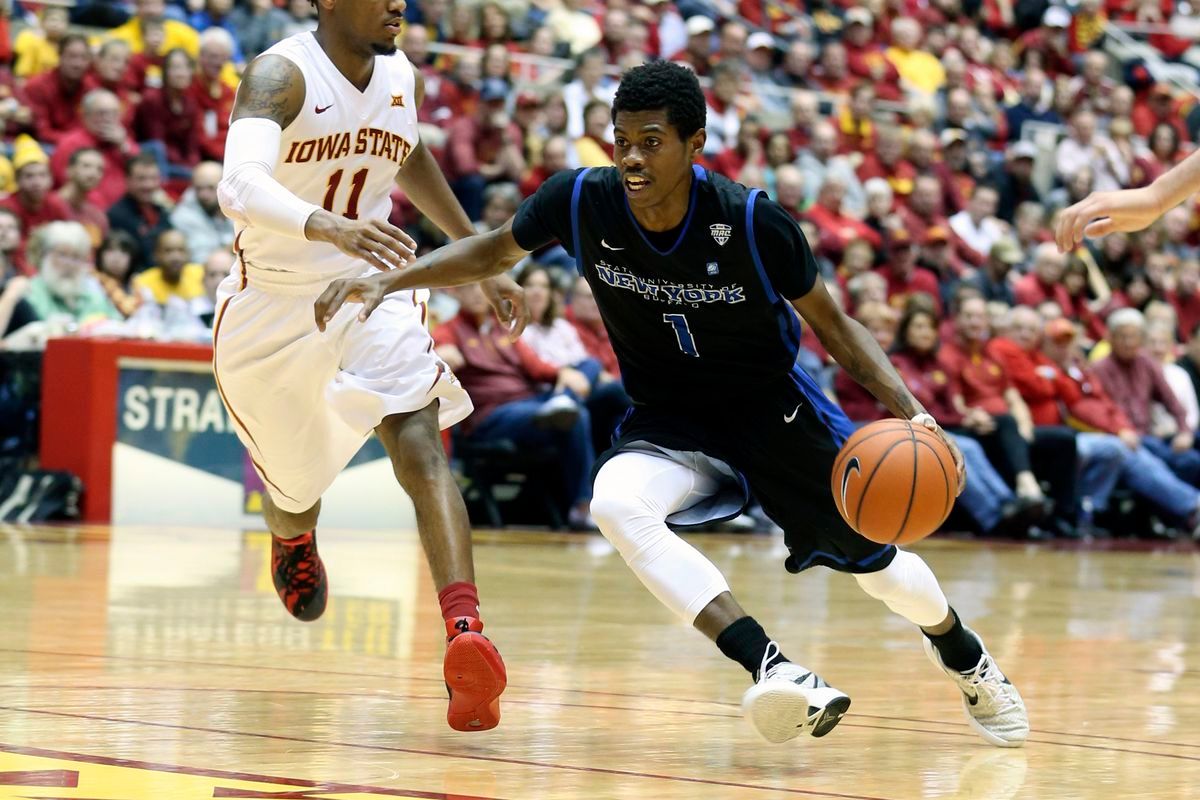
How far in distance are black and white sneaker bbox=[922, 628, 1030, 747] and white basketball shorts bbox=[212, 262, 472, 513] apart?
162 centimetres

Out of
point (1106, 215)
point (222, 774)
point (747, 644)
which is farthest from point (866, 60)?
point (222, 774)

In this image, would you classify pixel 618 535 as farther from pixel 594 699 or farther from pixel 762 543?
pixel 762 543

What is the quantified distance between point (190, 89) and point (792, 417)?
9293 mm

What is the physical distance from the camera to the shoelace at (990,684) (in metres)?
4.60

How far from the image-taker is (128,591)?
24.9 ft

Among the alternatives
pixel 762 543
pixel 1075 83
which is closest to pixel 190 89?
pixel 762 543

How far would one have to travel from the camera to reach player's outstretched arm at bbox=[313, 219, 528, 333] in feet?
14.6

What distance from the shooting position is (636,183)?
14.5 feet

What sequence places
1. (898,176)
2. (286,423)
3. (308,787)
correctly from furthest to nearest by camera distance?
(898,176)
(286,423)
(308,787)

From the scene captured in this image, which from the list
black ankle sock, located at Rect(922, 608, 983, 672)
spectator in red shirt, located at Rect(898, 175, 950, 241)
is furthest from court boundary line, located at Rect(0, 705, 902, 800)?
spectator in red shirt, located at Rect(898, 175, 950, 241)

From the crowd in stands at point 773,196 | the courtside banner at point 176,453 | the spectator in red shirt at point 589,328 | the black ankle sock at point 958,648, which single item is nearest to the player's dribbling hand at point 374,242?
the black ankle sock at point 958,648

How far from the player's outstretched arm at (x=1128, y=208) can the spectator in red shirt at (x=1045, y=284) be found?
455 inches

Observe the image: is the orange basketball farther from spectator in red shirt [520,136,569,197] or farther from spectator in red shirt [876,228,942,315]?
spectator in red shirt [876,228,942,315]

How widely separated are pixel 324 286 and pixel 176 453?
638 centimetres
